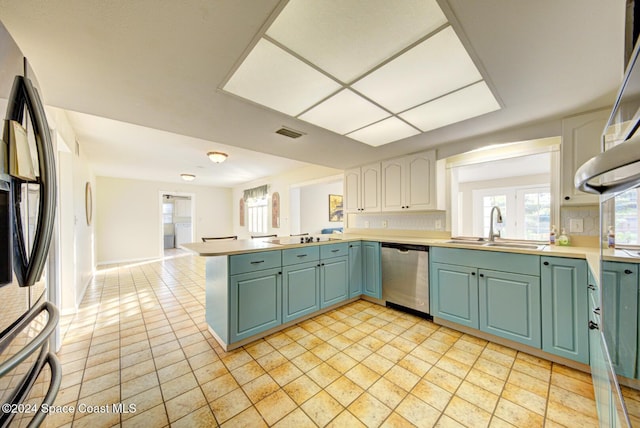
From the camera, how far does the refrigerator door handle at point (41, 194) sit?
2.21 feet

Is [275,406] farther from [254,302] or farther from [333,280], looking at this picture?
[333,280]

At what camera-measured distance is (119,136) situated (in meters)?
3.28

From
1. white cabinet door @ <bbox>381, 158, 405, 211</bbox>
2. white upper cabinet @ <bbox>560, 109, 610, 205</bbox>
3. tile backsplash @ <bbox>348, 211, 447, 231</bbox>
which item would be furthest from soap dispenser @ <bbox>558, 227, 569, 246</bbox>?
white cabinet door @ <bbox>381, 158, 405, 211</bbox>

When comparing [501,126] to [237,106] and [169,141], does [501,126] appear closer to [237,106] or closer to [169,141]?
[237,106]

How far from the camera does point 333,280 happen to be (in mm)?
2824

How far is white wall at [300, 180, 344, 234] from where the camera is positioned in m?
6.02

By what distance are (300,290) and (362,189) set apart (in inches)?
71.8

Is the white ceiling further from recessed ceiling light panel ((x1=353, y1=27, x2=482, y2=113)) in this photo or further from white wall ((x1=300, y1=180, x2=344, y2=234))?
white wall ((x1=300, y1=180, x2=344, y2=234))

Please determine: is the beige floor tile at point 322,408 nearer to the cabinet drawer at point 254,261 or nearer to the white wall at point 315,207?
the cabinet drawer at point 254,261

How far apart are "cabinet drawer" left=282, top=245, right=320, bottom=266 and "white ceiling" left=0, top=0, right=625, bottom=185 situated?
1219 millimetres

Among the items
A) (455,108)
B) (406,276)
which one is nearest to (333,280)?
(406,276)

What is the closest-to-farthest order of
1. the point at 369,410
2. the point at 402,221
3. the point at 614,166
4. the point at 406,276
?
the point at 614,166, the point at 369,410, the point at 406,276, the point at 402,221

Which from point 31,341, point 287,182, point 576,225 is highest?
point 287,182

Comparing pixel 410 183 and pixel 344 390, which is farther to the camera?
A: pixel 410 183
